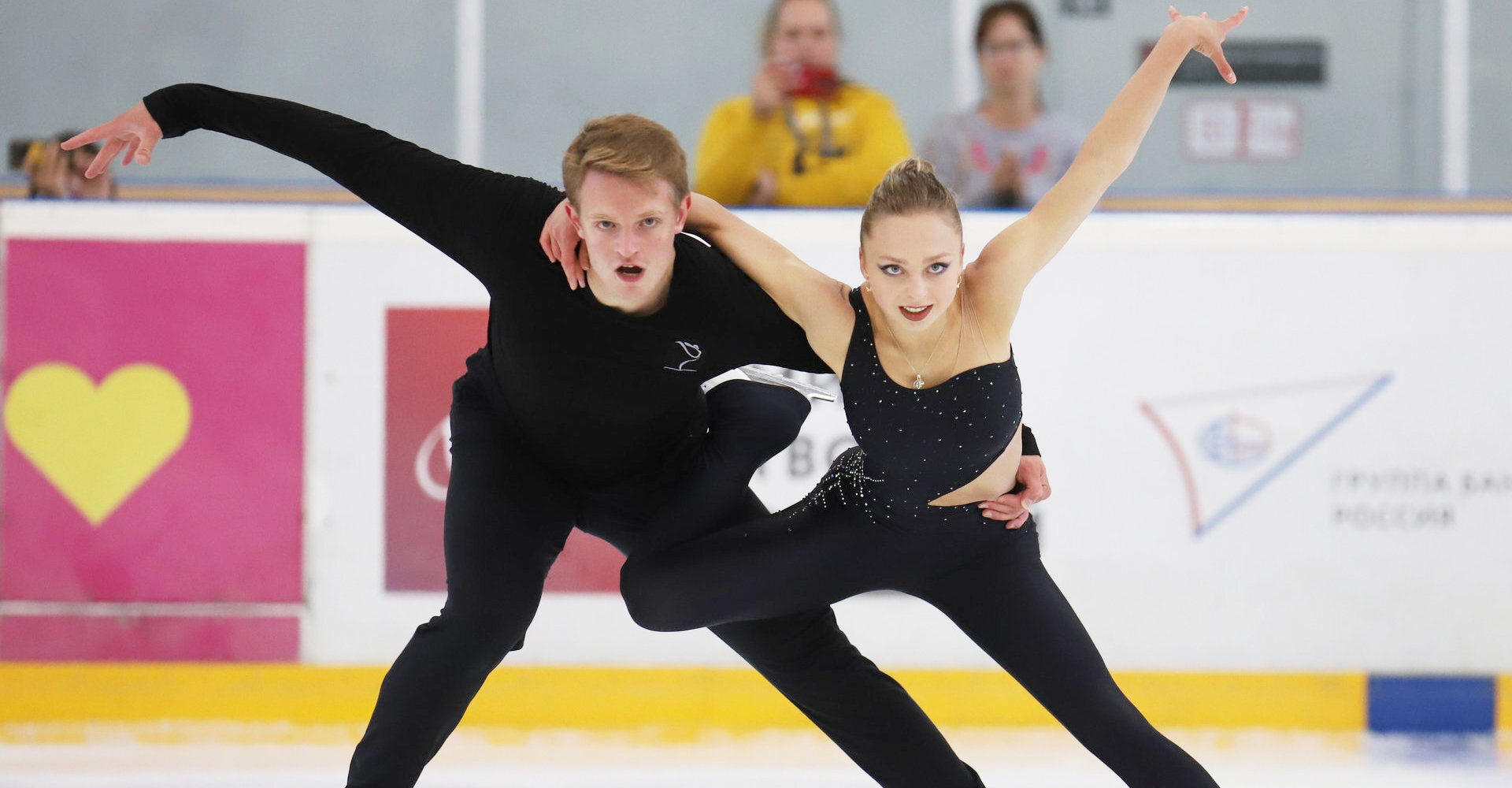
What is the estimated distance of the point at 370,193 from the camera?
7.32ft

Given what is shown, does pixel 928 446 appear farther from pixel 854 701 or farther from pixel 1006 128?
pixel 1006 128

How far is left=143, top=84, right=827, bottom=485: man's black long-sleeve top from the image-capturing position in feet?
7.14

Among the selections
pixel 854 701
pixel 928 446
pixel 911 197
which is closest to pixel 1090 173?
pixel 911 197

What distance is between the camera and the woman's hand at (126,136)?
2.20 metres

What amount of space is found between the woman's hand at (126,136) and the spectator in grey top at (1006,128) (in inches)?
78.6

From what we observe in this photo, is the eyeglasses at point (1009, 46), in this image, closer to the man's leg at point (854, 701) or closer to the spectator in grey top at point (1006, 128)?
the spectator in grey top at point (1006, 128)

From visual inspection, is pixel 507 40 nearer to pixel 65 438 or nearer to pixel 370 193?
pixel 65 438

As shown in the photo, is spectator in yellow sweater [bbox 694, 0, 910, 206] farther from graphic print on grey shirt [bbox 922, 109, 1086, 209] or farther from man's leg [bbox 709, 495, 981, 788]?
man's leg [bbox 709, 495, 981, 788]

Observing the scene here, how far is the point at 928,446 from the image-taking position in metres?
2.17

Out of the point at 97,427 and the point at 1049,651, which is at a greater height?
the point at 97,427

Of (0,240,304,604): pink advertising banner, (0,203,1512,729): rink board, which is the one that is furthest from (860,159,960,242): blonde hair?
(0,240,304,604): pink advertising banner

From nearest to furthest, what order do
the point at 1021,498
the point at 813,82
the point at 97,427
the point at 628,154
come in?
the point at 628,154
the point at 1021,498
the point at 97,427
the point at 813,82

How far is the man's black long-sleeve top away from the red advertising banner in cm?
110

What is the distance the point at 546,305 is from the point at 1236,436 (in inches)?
77.3
